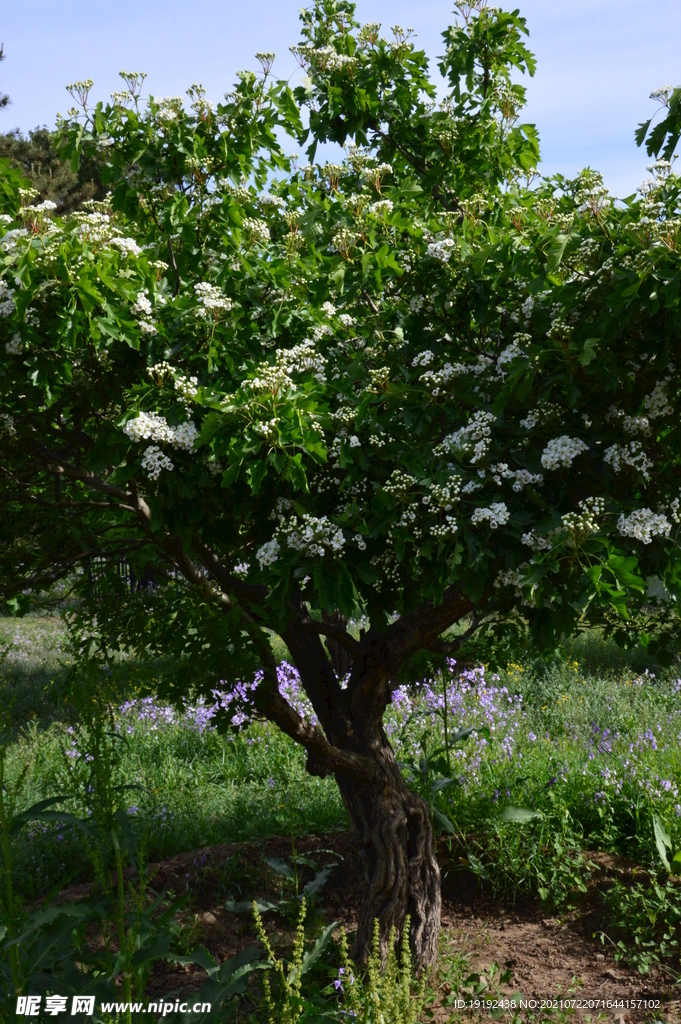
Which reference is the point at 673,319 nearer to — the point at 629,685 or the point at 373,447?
the point at 373,447

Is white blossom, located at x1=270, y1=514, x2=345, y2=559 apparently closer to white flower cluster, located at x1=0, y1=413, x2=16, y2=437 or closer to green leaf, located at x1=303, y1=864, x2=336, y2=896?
white flower cluster, located at x1=0, y1=413, x2=16, y2=437

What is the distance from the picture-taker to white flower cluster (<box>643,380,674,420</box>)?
283 centimetres

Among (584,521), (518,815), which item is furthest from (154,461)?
(518,815)

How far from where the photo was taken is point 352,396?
3268mm

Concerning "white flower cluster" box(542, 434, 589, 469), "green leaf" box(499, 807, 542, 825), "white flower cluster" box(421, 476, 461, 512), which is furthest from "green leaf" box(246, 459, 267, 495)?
"green leaf" box(499, 807, 542, 825)

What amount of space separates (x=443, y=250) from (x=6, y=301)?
5.29 feet

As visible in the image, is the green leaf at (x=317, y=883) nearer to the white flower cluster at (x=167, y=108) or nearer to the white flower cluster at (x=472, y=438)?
the white flower cluster at (x=472, y=438)

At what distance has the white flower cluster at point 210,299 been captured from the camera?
317 cm

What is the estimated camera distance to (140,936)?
292 cm

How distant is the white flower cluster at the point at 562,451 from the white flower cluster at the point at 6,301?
6.34ft

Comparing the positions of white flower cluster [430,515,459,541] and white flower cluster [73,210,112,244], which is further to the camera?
white flower cluster [73,210,112,244]

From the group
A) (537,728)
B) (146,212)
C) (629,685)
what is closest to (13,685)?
(537,728)

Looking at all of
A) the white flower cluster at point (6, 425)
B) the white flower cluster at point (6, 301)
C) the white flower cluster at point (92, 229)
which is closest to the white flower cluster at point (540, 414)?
the white flower cluster at point (92, 229)

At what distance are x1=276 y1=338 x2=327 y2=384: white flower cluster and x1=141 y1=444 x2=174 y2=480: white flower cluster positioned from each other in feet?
1.82
